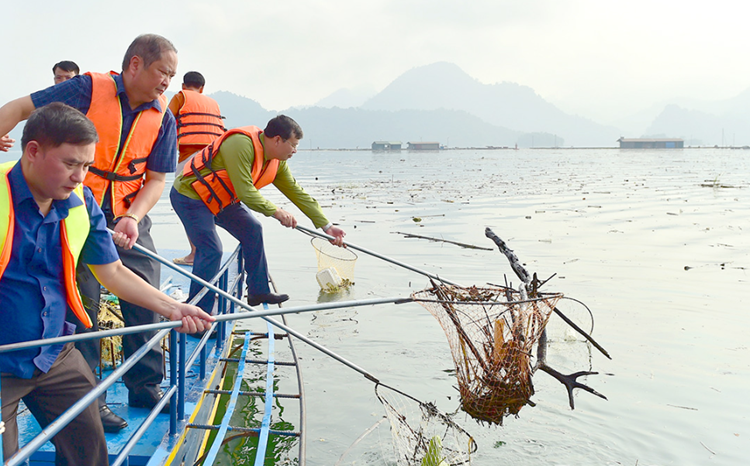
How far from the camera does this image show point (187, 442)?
3896 millimetres

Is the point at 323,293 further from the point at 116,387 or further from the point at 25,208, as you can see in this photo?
the point at 25,208

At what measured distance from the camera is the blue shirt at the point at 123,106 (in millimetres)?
3602

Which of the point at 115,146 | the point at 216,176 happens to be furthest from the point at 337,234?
the point at 115,146

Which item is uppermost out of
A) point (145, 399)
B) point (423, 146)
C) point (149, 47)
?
point (423, 146)

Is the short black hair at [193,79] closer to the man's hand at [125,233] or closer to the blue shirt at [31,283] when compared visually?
the man's hand at [125,233]

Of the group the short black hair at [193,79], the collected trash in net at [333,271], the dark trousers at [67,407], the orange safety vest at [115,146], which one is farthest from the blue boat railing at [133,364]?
the collected trash in net at [333,271]

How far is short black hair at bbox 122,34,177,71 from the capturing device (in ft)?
11.9

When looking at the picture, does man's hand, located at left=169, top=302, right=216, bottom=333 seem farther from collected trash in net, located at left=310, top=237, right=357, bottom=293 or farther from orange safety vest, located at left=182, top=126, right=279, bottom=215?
collected trash in net, located at left=310, top=237, right=357, bottom=293

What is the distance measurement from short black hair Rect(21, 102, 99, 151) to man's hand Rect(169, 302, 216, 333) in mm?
958

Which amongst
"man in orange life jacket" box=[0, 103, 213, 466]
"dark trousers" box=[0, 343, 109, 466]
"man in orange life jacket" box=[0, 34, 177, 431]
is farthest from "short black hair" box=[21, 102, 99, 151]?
"man in orange life jacket" box=[0, 34, 177, 431]

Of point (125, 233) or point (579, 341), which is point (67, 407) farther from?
point (579, 341)

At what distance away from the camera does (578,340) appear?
830cm

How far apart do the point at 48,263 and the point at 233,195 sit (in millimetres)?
3355

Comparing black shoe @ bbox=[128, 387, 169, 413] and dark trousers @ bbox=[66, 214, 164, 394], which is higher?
dark trousers @ bbox=[66, 214, 164, 394]
